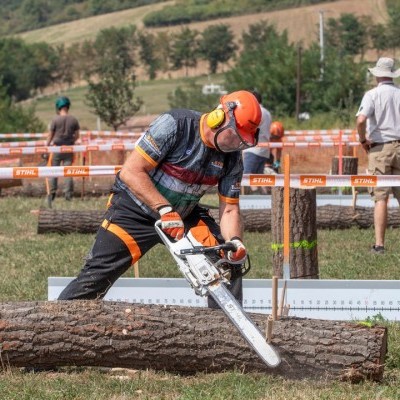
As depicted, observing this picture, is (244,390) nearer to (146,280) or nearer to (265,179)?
(146,280)

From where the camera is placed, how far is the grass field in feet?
17.5

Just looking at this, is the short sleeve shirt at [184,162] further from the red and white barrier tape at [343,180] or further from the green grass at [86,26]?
the green grass at [86,26]

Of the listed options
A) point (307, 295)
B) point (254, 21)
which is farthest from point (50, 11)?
point (307, 295)

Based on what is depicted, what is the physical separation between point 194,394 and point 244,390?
275 millimetres

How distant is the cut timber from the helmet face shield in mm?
6631

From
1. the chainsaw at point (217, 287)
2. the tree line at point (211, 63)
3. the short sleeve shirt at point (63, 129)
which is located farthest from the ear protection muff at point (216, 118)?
the tree line at point (211, 63)

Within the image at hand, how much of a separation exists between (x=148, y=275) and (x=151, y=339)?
13.1ft

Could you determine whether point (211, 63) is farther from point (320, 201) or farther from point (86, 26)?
point (320, 201)

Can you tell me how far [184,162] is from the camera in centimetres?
591

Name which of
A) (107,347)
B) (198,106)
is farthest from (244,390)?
(198,106)

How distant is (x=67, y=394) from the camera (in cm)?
535

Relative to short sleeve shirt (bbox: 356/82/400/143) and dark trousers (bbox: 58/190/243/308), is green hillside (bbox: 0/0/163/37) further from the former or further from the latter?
dark trousers (bbox: 58/190/243/308)

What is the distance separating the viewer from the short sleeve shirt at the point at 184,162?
19.1 feet

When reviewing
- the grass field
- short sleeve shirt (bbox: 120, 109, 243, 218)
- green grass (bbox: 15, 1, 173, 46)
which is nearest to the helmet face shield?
short sleeve shirt (bbox: 120, 109, 243, 218)
